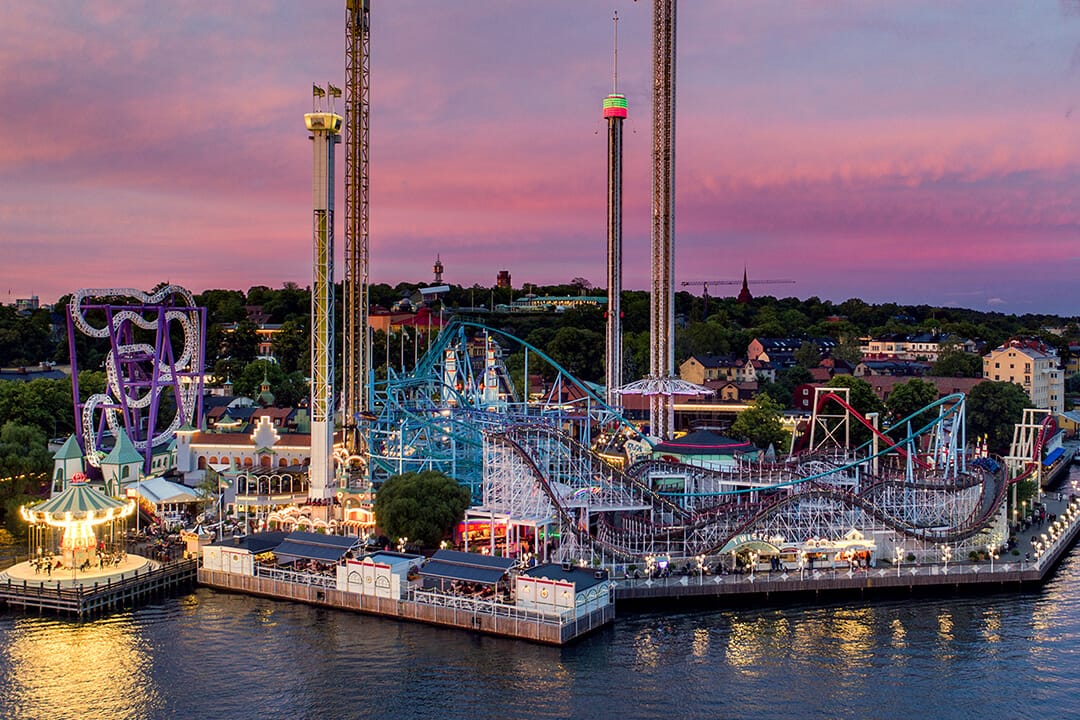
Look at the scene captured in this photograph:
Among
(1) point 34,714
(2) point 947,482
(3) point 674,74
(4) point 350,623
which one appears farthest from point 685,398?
(1) point 34,714

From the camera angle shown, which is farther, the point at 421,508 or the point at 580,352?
the point at 580,352

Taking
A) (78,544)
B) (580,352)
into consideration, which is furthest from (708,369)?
(78,544)

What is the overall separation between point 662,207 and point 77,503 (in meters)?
43.9

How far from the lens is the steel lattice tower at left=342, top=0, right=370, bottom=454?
66.4 metres

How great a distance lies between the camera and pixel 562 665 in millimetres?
37188

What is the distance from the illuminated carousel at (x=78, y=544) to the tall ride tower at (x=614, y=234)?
44484 millimetres

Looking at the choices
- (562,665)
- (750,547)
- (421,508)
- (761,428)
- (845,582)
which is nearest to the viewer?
(562,665)

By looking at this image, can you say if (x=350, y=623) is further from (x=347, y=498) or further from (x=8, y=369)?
(x=8, y=369)

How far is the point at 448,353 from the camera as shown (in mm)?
70750

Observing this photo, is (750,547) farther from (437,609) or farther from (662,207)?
(662,207)

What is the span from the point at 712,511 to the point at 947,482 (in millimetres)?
13763

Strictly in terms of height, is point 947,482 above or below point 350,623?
above

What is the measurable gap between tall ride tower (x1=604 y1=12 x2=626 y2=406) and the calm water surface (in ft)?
144

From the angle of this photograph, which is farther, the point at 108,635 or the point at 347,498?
the point at 347,498
